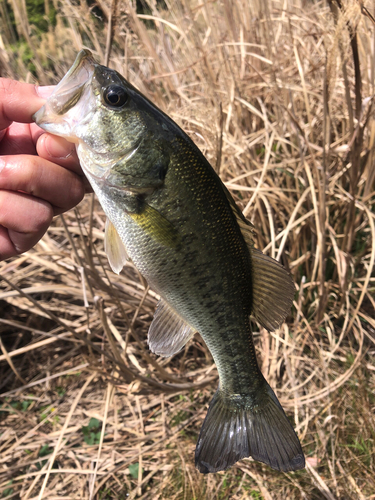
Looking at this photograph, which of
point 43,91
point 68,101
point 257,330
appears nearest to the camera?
point 68,101

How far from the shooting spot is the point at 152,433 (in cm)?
255

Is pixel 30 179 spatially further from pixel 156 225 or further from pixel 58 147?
pixel 156 225

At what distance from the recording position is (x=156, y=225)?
1.21 m

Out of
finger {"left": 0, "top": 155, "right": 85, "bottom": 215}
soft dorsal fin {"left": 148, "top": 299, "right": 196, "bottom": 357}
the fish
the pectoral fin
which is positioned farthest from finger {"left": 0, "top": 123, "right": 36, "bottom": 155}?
soft dorsal fin {"left": 148, "top": 299, "right": 196, "bottom": 357}

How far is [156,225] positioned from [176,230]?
63 millimetres

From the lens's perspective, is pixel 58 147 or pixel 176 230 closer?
pixel 176 230

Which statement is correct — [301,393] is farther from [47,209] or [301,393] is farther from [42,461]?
[47,209]

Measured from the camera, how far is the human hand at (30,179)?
1307mm

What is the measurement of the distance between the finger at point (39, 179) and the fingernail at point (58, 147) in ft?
0.12

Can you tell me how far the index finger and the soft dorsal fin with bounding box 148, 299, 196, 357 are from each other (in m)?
0.78

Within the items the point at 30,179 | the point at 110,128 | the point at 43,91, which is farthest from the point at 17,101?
the point at 110,128

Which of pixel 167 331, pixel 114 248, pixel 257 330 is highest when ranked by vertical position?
pixel 114 248

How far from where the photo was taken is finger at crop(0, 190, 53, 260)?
1332 mm

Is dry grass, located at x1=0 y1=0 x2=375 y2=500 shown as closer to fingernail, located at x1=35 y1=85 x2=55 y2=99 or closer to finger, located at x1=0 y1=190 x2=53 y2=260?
fingernail, located at x1=35 y1=85 x2=55 y2=99
